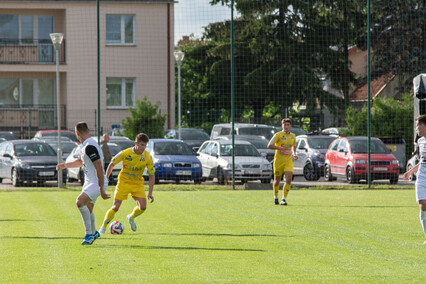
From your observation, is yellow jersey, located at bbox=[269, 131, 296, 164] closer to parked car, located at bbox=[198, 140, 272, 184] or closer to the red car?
parked car, located at bbox=[198, 140, 272, 184]

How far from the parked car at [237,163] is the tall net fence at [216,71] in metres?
0.07

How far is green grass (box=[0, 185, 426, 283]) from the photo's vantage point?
8906 millimetres

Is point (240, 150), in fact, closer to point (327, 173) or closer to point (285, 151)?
point (327, 173)

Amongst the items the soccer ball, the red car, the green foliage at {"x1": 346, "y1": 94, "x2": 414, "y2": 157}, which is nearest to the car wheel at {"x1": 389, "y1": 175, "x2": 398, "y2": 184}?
the red car

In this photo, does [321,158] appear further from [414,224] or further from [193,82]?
[193,82]

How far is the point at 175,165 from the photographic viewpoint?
87.7 ft

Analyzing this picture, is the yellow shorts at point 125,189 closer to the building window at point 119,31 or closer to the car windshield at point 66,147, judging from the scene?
the car windshield at point 66,147

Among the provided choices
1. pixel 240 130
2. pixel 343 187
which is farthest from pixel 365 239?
pixel 240 130

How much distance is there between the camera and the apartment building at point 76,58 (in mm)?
39000

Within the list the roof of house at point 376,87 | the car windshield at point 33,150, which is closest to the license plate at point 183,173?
the car windshield at point 33,150

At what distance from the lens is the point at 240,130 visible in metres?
32.1

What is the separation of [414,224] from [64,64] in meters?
29.5

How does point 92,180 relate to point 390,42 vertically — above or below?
below

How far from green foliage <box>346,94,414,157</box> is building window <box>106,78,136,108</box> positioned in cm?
1136
